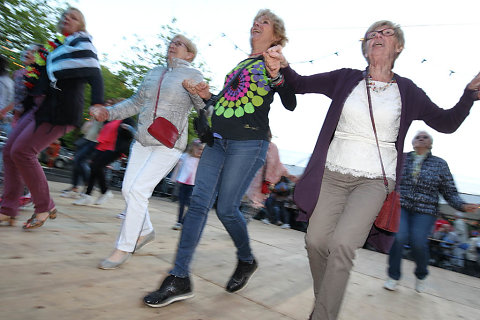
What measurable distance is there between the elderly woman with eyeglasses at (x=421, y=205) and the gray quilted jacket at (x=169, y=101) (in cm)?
277

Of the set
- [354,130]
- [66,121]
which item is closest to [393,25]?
[354,130]

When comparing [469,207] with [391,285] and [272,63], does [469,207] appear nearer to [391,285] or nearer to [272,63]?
[391,285]

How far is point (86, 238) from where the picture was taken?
11.1ft

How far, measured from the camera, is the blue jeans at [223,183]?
2.33 metres

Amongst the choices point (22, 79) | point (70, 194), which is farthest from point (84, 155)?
point (22, 79)

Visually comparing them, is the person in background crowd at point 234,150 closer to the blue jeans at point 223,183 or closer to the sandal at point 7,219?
the blue jeans at point 223,183

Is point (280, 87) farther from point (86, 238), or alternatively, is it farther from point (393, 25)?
point (86, 238)

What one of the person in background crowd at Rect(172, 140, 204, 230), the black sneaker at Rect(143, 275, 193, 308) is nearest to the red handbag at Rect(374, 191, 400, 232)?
the black sneaker at Rect(143, 275, 193, 308)

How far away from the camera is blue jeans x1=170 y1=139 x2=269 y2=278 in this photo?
233 centimetres

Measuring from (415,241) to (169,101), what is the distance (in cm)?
322

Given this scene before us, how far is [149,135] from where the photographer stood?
273 cm

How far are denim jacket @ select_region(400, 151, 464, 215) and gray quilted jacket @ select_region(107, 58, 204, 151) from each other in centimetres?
282

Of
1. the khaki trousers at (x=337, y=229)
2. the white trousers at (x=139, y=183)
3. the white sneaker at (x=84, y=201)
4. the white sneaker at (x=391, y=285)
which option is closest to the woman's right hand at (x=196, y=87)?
the white trousers at (x=139, y=183)

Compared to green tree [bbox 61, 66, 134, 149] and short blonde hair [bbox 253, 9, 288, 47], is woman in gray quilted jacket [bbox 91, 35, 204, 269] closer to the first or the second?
short blonde hair [bbox 253, 9, 288, 47]
